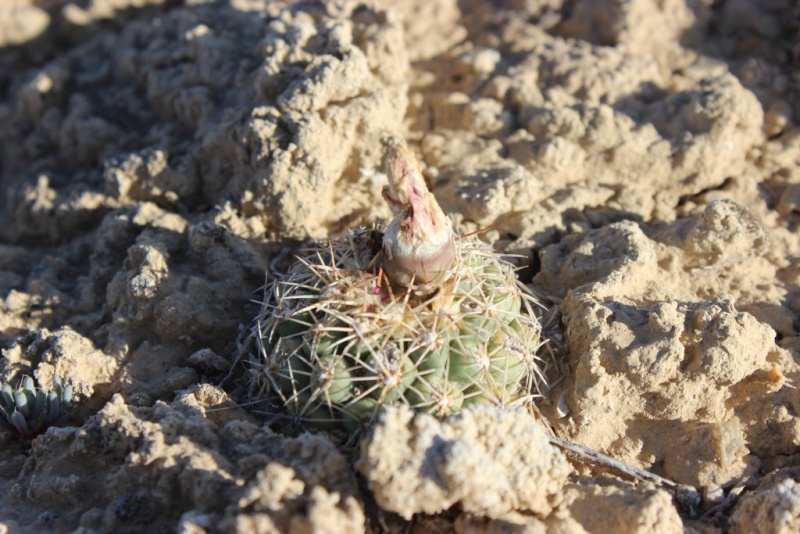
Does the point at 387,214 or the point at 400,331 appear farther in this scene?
the point at 387,214

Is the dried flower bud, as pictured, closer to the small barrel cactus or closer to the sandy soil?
the small barrel cactus

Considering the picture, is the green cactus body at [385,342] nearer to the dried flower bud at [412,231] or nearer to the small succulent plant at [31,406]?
the dried flower bud at [412,231]

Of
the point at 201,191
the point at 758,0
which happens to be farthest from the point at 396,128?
the point at 758,0

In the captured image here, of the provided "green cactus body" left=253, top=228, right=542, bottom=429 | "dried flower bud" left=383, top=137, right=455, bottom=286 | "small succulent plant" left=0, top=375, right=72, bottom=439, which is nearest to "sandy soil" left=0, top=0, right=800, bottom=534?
"small succulent plant" left=0, top=375, right=72, bottom=439

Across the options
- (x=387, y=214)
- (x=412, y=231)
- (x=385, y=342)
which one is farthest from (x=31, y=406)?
(x=387, y=214)

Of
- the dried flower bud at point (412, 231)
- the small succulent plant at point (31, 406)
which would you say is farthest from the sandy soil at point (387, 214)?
the dried flower bud at point (412, 231)

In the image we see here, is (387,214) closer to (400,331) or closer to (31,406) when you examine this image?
(400,331)
